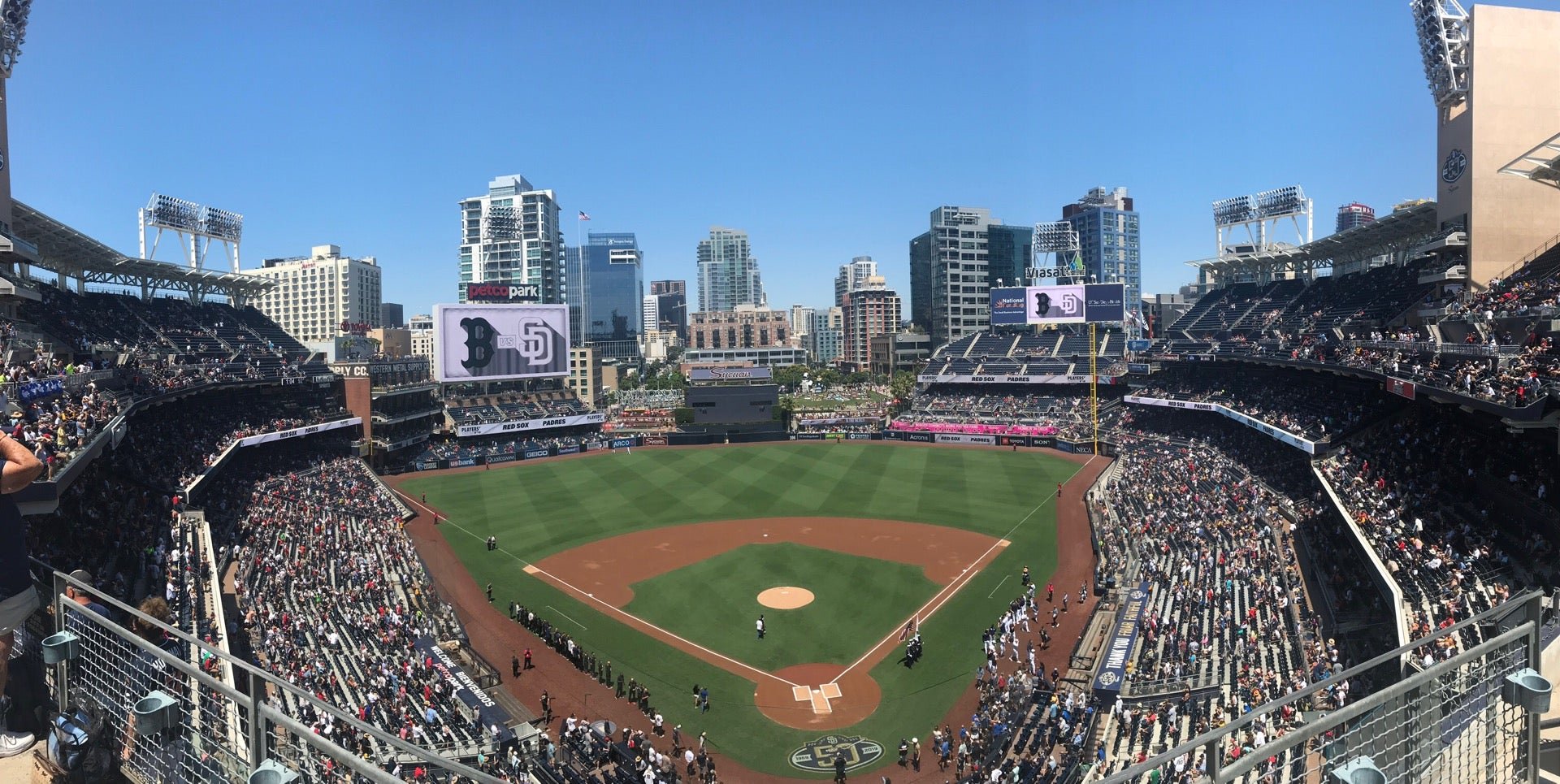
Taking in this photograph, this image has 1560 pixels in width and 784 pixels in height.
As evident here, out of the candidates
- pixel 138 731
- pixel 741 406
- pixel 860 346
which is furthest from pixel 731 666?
pixel 860 346

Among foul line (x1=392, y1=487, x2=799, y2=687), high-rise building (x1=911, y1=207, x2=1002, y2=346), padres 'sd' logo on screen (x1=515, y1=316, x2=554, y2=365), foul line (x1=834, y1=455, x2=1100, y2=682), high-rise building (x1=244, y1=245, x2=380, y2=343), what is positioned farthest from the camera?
high-rise building (x1=911, y1=207, x2=1002, y2=346)

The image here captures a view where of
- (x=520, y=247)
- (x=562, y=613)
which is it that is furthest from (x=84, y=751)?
(x=520, y=247)

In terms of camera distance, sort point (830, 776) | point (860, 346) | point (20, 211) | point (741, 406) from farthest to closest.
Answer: point (860, 346), point (741, 406), point (20, 211), point (830, 776)

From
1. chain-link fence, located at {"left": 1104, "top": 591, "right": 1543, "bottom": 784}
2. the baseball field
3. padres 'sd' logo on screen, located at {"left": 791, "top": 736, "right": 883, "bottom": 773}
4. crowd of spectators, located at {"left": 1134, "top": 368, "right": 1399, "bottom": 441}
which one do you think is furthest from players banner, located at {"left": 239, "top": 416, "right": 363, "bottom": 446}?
crowd of spectators, located at {"left": 1134, "top": 368, "right": 1399, "bottom": 441}

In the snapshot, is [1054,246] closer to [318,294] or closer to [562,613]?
[562,613]

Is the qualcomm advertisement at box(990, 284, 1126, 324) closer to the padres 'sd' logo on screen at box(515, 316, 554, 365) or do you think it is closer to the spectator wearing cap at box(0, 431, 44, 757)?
the padres 'sd' logo on screen at box(515, 316, 554, 365)

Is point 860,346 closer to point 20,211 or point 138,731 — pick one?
point 20,211

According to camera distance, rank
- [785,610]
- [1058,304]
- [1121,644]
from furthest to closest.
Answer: [1058,304] < [785,610] < [1121,644]
